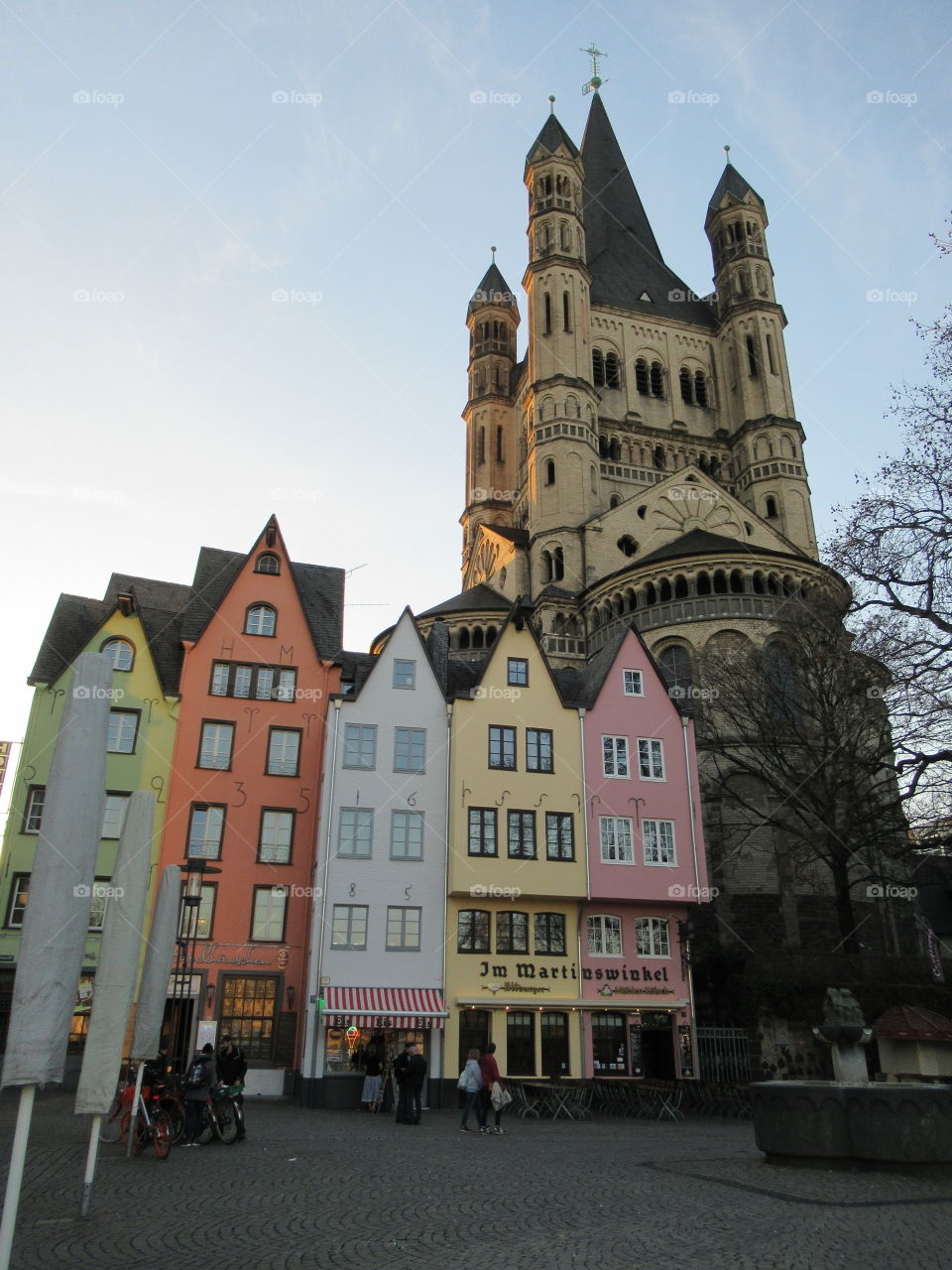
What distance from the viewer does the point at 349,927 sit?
85.6 ft

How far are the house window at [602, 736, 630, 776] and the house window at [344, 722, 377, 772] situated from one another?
22.9 feet

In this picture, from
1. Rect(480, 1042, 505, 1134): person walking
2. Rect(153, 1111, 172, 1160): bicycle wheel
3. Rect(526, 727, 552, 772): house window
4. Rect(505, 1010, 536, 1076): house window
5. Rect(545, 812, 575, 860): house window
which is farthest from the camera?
Rect(526, 727, 552, 772): house window

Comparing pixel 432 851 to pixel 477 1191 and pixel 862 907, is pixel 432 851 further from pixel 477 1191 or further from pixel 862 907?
pixel 862 907

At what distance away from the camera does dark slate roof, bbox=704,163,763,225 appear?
7306 cm

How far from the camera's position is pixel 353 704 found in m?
28.7

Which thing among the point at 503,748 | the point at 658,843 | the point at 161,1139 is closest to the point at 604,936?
the point at 658,843

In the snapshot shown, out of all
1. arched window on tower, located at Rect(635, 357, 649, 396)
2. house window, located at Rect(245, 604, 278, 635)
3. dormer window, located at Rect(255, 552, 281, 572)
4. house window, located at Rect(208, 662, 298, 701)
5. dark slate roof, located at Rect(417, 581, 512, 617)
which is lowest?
house window, located at Rect(208, 662, 298, 701)

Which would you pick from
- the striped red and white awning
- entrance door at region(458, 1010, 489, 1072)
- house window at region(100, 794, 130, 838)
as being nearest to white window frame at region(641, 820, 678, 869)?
entrance door at region(458, 1010, 489, 1072)

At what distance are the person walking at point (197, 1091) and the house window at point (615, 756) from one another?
Answer: 53.5 feet

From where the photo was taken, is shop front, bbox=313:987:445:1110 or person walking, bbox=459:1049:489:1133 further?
shop front, bbox=313:987:445:1110

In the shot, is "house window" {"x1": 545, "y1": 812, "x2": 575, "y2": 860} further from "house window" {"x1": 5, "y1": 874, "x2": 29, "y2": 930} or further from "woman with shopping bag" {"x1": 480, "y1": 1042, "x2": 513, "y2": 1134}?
"house window" {"x1": 5, "y1": 874, "x2": 29, "y2": 930}

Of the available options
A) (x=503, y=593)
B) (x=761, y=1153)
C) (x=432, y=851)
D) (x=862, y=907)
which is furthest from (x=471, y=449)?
(x=761, y=1153)

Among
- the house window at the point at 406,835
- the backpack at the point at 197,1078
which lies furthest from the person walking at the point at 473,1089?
the house window at the point at 406,835

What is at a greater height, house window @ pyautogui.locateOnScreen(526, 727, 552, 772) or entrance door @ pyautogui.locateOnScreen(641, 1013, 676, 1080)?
house window @ pyautogui.locateOnScreen(526, 727, 552, 772)
